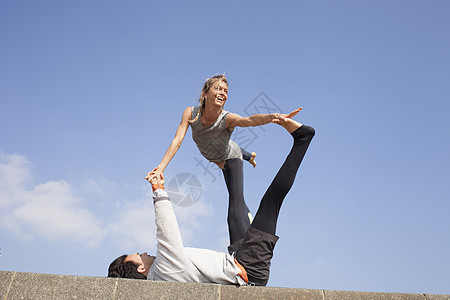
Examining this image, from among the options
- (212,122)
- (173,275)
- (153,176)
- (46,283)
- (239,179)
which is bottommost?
(46,283)

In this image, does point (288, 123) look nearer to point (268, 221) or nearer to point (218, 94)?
point (268, 221)

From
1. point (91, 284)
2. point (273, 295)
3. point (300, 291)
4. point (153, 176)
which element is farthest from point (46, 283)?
point (300, 291)

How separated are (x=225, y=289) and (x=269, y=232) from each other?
2.31 feet

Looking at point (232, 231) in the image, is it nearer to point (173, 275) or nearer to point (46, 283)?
point (173, 275)

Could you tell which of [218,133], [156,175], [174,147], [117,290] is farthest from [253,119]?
[117,290]

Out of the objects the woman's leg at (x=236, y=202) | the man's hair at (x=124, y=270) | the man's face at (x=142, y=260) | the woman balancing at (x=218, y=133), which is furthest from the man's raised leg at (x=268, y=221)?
the woman balancing at (x=218, y=133)

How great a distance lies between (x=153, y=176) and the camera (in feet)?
12.8

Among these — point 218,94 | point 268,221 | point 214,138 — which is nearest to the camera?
point 268,221

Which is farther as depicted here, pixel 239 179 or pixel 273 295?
pixel 239 179

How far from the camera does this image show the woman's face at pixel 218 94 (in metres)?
5.20

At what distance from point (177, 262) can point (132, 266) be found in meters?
0.57

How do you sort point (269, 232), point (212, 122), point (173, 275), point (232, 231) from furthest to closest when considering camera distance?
1. point (212, 122)
2. point (232, 231)
3. point (269, 232)
4. point (173, 275)

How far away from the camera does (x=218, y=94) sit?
5.21m

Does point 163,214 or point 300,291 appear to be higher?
point 163,214
